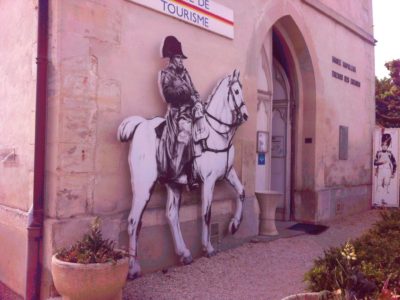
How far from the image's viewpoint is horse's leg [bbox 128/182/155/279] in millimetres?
4844

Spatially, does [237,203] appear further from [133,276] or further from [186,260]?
[133,276]

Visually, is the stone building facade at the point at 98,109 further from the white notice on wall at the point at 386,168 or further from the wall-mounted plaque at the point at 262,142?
the white notice on wall at the point at 386,168

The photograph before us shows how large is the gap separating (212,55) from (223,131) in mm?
1101

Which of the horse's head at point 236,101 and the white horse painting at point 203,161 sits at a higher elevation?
the horse's head at point 236,101

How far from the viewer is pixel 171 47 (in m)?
5.37

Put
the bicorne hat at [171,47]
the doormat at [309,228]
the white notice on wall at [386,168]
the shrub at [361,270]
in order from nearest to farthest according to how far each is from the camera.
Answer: the shrub at [361,270], the bicorne hat at [171,47], the doormat at [309,228], the white notice on wall at [386,168]

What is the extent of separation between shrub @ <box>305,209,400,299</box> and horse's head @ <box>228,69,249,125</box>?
2.58 m

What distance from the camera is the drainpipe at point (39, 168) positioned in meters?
4.29

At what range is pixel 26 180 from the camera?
4672 millimetres

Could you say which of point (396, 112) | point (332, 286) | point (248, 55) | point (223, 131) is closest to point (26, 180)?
point (223, 131)

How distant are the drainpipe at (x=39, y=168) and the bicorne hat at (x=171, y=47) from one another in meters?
1.47

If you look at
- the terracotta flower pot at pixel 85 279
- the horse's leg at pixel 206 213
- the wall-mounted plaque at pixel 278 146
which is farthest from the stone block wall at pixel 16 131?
the wall-mounted plaque at pixel 278 146

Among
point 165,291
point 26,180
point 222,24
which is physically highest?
point 222,24

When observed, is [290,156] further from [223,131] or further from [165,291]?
[165,291]
